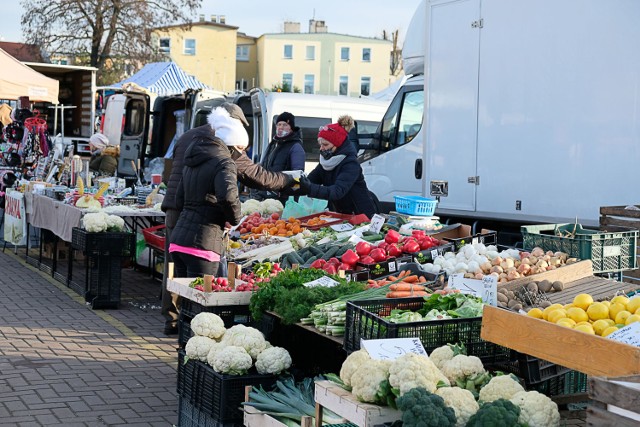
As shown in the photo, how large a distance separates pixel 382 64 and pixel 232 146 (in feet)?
247

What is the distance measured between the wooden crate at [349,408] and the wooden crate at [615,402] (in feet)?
2.89

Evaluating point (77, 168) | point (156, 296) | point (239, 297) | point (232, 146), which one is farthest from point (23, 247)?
point (239, 297)

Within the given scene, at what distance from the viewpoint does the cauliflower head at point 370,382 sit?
387 cm

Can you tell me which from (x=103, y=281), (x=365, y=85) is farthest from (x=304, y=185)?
(x=365, y=85)

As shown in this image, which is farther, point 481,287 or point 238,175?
point 238,175

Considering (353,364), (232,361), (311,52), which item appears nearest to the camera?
(353,364)

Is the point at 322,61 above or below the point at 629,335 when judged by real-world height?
above

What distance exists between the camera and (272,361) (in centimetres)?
513

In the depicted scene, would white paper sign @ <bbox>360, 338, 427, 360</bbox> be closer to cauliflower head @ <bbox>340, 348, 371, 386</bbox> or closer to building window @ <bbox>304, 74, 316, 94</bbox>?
cauliflower head @ <bbox>340, 348, 371, 386</bbox>

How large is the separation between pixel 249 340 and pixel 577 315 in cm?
196

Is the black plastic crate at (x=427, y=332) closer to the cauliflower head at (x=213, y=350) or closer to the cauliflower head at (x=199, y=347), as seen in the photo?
the cauliflower head at (x=213, y=350)

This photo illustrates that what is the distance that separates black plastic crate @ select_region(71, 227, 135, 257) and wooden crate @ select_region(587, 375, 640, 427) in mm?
7425

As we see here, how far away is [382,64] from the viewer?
3187 inches

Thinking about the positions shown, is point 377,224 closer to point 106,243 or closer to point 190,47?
point 106,243
